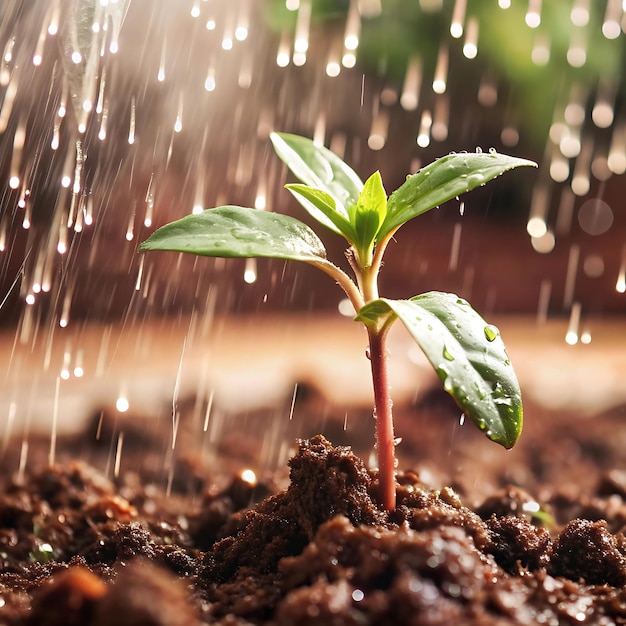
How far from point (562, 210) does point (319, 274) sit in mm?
1253

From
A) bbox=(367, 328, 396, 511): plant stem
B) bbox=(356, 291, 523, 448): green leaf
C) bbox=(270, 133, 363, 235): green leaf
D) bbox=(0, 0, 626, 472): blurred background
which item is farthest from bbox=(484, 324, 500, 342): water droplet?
bbox=(0, 0, 626, 472): blurred background

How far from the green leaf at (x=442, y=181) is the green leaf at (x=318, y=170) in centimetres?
9

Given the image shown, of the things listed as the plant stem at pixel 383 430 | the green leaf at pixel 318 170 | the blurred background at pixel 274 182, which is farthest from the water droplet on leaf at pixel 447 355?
the blurred background at pixel 274 182

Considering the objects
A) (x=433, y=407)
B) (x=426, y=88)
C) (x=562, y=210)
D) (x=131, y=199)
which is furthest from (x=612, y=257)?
(x=131, y=199)

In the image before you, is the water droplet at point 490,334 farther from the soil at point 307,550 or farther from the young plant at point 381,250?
the soil at point 307,550

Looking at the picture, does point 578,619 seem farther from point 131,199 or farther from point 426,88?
point 426,88

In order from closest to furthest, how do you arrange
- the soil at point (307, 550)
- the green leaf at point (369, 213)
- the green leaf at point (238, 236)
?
the soil at point (307, 550) → the green leaf at point (238, 236) → the green leaf at point (369, 213)

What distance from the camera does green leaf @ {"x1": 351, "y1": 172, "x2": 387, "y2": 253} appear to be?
32.1 inches

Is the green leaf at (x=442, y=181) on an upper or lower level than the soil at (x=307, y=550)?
upper

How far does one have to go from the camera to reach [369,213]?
2.68 feet

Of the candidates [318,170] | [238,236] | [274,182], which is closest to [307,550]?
[238,236]

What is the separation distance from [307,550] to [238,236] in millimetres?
308

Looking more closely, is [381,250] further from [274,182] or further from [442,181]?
[274,182]

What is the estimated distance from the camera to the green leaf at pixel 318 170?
886mm
